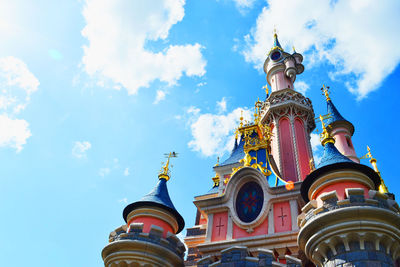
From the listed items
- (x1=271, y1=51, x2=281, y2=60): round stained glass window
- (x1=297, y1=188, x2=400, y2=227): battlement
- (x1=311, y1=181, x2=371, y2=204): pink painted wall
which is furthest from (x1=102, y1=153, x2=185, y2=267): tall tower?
(x1=271, y1=51, x2=281, y2=60): round stained glass window

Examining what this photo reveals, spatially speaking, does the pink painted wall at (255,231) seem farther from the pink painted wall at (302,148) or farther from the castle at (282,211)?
the pink painted wall at (302,148)

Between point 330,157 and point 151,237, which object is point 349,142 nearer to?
point 330,157

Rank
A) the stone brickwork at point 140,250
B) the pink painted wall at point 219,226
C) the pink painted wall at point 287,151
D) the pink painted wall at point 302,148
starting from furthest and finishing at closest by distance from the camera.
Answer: the pink painted wall at point 302,148, the pink painted wall at point 287,151, the pink painted wall at point 219,226, the stone brickwork at point 140,250

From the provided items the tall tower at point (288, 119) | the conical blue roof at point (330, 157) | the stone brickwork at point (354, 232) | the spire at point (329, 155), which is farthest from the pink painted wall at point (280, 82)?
the stone brickwork at point (354, 232)

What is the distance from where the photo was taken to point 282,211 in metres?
16.5

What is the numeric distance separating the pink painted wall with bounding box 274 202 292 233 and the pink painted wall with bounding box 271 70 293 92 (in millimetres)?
11853

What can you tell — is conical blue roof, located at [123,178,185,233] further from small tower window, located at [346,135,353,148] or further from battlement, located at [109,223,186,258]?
small tower window, located at [346,135,353,148]

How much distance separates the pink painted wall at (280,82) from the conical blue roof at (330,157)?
12190 millimetres

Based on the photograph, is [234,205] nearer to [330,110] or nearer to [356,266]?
[356,266]

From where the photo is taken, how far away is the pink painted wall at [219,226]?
1698 cm

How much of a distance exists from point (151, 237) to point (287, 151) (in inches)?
416

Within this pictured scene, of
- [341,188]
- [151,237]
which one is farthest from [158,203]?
[341,188]

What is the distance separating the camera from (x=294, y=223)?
51.5ft

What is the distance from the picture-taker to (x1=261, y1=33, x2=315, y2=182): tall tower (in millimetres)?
21172
